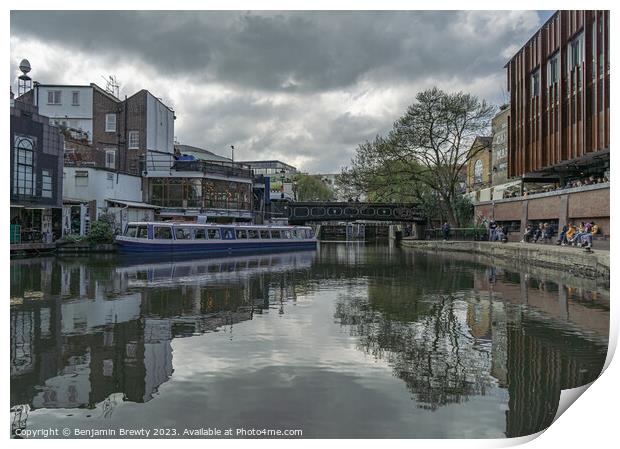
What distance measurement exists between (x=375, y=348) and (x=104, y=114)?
44.3m

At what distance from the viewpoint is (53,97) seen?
151ft

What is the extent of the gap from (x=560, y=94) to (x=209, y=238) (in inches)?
990

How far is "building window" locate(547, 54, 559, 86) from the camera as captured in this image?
3196cm

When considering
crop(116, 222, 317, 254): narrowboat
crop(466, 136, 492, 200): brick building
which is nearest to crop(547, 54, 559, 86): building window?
crop(116, 222, 317, 254): narrowboat

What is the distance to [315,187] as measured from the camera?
311 feet

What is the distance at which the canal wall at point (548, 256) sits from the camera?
65.4ft

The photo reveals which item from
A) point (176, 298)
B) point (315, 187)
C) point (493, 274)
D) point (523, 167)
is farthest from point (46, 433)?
point (315, 187)

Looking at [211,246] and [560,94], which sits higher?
[560,94]

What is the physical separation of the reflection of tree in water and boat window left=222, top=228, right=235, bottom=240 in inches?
1075

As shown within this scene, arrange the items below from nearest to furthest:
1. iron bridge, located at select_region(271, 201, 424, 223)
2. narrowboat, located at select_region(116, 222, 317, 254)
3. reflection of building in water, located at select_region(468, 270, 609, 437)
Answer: reflection of building in water, located at select_region(468, 270, 609, 437) < narrowboat, located at select_region(116, 222, 317, 254) < iron bridge, located at select_region(271, 201, 424, 223)

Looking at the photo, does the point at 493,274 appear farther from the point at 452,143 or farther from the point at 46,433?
the point at 452,143

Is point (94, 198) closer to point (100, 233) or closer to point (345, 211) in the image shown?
point (100, 233)

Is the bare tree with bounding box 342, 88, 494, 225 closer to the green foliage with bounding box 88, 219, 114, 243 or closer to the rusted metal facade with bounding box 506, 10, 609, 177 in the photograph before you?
the rusted metal facade with bounding box 506, 10, 609, 177

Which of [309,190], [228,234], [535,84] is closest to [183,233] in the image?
[228,234]
